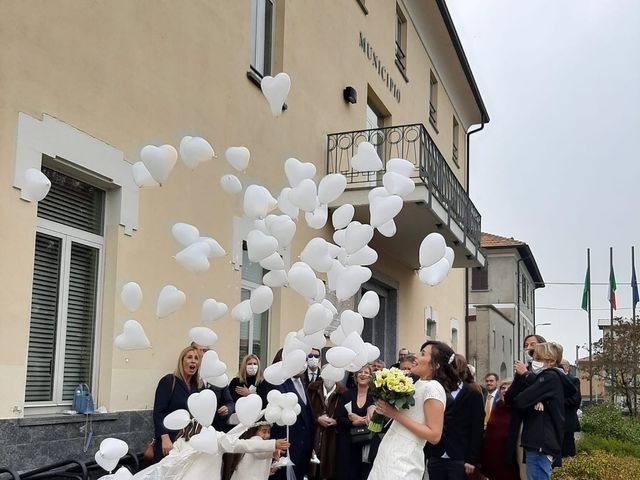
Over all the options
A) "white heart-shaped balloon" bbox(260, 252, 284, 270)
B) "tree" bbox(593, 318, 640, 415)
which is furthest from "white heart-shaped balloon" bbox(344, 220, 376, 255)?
"tree" bbox(593, 318, 640, 415)

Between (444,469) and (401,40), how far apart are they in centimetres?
1237

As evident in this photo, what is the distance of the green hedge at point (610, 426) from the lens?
49.3ft

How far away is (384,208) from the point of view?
5.48 metres

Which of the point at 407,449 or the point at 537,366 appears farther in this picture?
the point at 537,366

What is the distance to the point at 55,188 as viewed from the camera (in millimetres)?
6434

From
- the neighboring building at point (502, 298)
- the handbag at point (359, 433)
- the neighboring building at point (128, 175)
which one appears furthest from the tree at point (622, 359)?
the handbag at point (359, 433)

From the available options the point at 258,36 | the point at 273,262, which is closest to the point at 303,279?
the point at 273,262

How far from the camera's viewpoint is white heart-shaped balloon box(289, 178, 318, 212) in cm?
529

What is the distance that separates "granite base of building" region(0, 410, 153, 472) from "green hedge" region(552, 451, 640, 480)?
15.7 feet

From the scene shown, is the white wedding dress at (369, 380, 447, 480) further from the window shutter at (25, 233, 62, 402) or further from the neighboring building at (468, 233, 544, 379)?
the neighboring building at (468, 233, 544, 379)

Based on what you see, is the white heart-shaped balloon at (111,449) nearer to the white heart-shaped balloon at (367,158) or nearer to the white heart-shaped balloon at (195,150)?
the white heart-shaped balloon at (195,150)

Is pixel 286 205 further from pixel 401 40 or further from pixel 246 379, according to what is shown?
pixel 401 40

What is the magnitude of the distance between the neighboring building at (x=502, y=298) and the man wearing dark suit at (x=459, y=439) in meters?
25.9

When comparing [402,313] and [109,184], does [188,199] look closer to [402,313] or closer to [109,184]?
[109,184]
